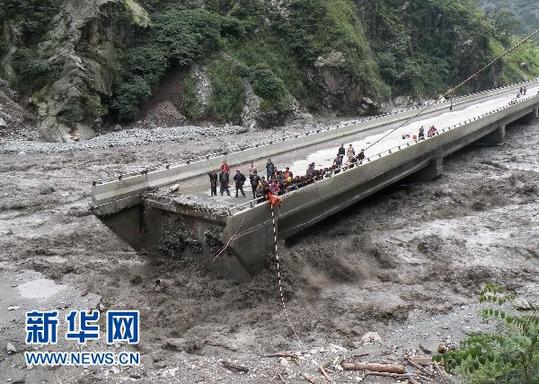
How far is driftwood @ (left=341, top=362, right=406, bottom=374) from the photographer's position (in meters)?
11.7

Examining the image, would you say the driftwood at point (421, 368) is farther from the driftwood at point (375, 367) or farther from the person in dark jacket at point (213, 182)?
the person in dark jacket at point (213, 182)

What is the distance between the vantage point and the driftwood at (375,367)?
11688mm

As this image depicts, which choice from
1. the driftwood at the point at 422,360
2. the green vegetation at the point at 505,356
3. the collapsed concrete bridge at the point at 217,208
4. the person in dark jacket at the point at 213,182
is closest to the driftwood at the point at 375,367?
the driftwood at the point at 422,360

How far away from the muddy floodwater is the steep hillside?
14491mm

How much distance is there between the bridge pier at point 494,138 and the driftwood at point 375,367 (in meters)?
33.8

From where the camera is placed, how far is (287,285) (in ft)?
53.5

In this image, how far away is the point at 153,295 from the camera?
50.6ft

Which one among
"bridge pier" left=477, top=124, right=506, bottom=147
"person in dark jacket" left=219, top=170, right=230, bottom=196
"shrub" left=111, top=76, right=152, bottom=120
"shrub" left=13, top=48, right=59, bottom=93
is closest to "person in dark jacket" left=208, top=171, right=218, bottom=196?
"person in dark jacket" left=219, top=170, right=230, bottom=196

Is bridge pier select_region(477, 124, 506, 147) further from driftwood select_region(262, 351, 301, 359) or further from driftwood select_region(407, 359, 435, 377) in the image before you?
driftwood select_region(262, 351, 301, 359)

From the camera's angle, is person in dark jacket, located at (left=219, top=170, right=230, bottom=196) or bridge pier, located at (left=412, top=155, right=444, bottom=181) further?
bridge pier, located at (left=412, top=155, right=444, bottom=181)

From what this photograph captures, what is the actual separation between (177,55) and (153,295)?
33.3 m

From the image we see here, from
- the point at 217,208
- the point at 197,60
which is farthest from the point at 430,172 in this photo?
the point at 197,60

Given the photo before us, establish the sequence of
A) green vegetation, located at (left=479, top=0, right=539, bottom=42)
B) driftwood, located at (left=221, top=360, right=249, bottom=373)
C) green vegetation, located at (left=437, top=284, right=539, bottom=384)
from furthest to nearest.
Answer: green vegetation, located at (left=479, top=0, right=539, bottom=42) → driftwood, located at (left=221, top=360, right=249, bottom=373) → green vegetation, located at (left=437, top=284, right=539, bottom=384)

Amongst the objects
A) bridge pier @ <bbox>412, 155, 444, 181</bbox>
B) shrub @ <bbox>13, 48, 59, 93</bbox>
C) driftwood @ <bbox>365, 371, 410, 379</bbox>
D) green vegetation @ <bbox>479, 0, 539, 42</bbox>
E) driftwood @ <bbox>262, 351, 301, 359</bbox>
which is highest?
green vegetation @ <bbox>479, 0, 539, 42</bbox>
